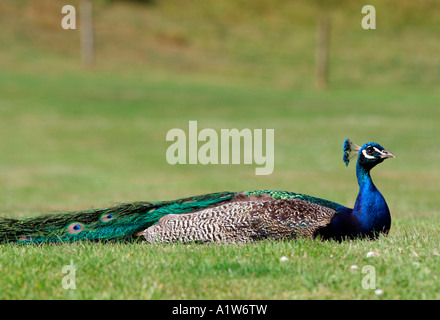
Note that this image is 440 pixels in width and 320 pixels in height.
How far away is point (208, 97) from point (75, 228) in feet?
→ 102

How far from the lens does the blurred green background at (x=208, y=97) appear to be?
67.8ft

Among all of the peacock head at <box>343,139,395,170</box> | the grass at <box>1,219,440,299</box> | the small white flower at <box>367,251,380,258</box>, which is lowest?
the grass at <box>1,219,440,299</box>

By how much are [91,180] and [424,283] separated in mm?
16660

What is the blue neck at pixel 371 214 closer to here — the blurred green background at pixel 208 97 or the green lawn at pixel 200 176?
the green lawn at pixel 200 176

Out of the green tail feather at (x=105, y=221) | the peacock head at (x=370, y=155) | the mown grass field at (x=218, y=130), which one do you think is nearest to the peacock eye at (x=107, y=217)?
the green tail feather at (x=105, y=221)

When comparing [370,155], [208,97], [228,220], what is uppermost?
[208,97]

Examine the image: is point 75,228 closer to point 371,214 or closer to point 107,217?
point 107,217

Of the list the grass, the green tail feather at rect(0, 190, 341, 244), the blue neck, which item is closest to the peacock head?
the blue neck

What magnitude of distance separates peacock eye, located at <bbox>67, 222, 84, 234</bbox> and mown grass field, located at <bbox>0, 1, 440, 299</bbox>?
448 millimetres

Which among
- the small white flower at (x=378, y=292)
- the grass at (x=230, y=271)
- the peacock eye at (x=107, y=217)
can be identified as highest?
the peacock eye at (x=107, y=217)

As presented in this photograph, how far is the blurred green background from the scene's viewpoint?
20.7 m

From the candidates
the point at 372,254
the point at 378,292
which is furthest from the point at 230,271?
the point at 372,254

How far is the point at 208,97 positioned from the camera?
127 feet

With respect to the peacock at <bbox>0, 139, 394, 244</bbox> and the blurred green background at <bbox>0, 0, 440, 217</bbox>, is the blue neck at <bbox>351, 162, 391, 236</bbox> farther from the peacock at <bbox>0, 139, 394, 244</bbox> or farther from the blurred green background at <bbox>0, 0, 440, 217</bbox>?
the blurred green background at <bbox>0, 0, 440, 217</bbox>
